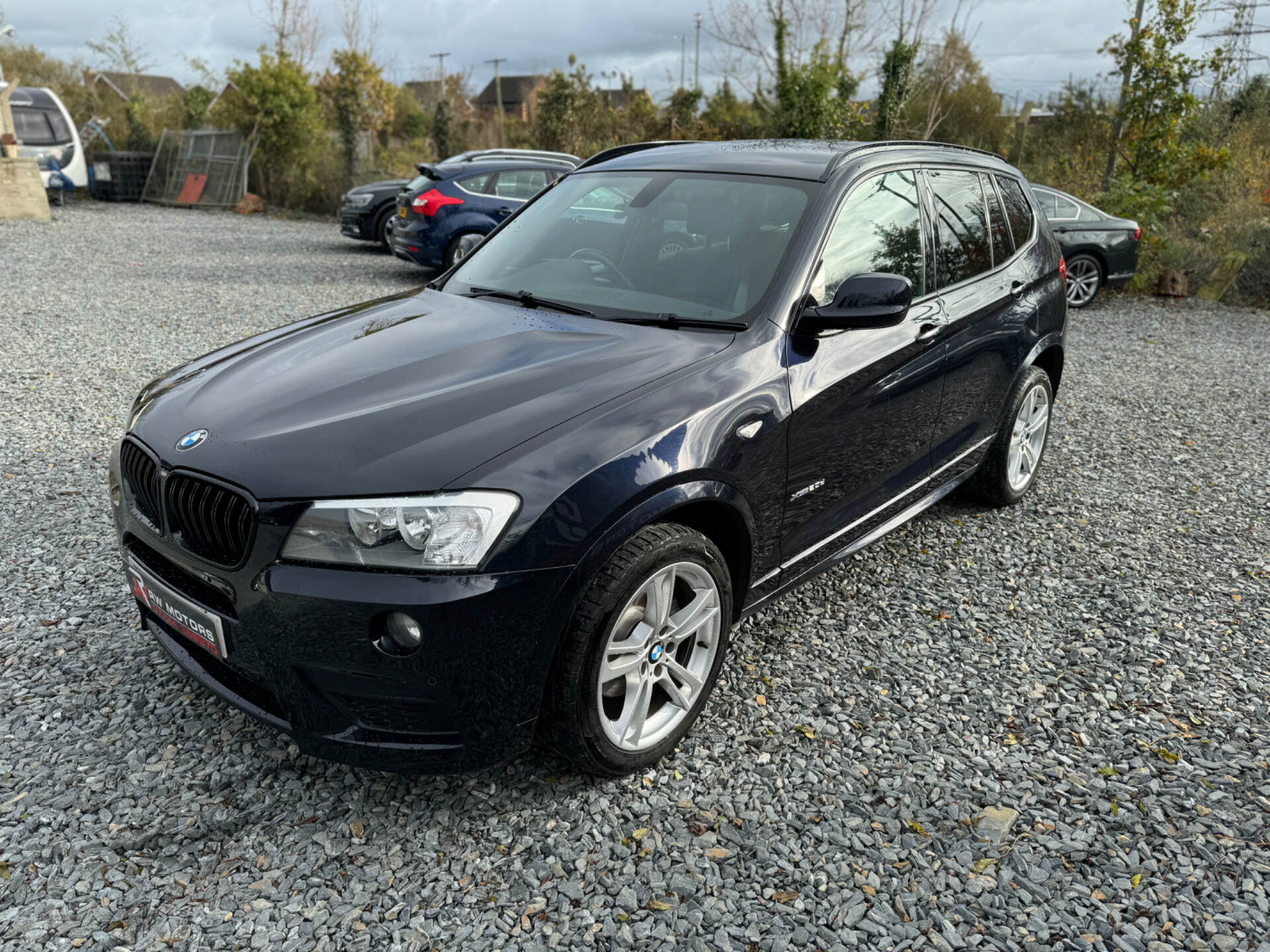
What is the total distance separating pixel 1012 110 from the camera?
28953 mm

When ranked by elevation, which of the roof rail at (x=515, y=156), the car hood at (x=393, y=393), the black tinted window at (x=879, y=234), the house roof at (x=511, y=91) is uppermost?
the house roof at (x=511, y=91)

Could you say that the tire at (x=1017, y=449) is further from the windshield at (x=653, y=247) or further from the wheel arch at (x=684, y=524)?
the wheel arch at (x=684, y=524)

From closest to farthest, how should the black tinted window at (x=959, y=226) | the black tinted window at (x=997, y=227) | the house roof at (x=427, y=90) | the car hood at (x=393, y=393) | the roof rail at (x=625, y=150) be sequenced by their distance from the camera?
the car hood at (x=393, y=393), the black tinted window at (x=959, y=226), the roof rail at (x=625, y=150), the black tinted window at (x=997, y=227), the house roof at (x=427, y=90)

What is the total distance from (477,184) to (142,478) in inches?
391

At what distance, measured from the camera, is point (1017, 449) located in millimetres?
5098

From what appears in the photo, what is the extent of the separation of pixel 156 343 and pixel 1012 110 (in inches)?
1102

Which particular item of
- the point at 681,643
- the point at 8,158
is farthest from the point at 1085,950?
the point at 8,158

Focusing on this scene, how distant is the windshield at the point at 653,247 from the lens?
10.8ft

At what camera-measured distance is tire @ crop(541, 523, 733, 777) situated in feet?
8.30

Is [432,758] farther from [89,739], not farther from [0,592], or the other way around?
[0,592]

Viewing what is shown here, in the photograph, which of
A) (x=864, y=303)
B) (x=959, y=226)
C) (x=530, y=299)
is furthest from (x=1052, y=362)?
(x=530, y=299)

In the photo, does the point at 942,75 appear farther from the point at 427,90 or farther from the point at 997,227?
the point at 427,90

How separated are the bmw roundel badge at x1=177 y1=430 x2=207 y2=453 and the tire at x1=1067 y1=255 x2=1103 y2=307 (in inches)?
473

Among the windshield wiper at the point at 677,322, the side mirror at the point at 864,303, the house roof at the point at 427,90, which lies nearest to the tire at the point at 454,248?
the windshield wiper at the point at 677,322
